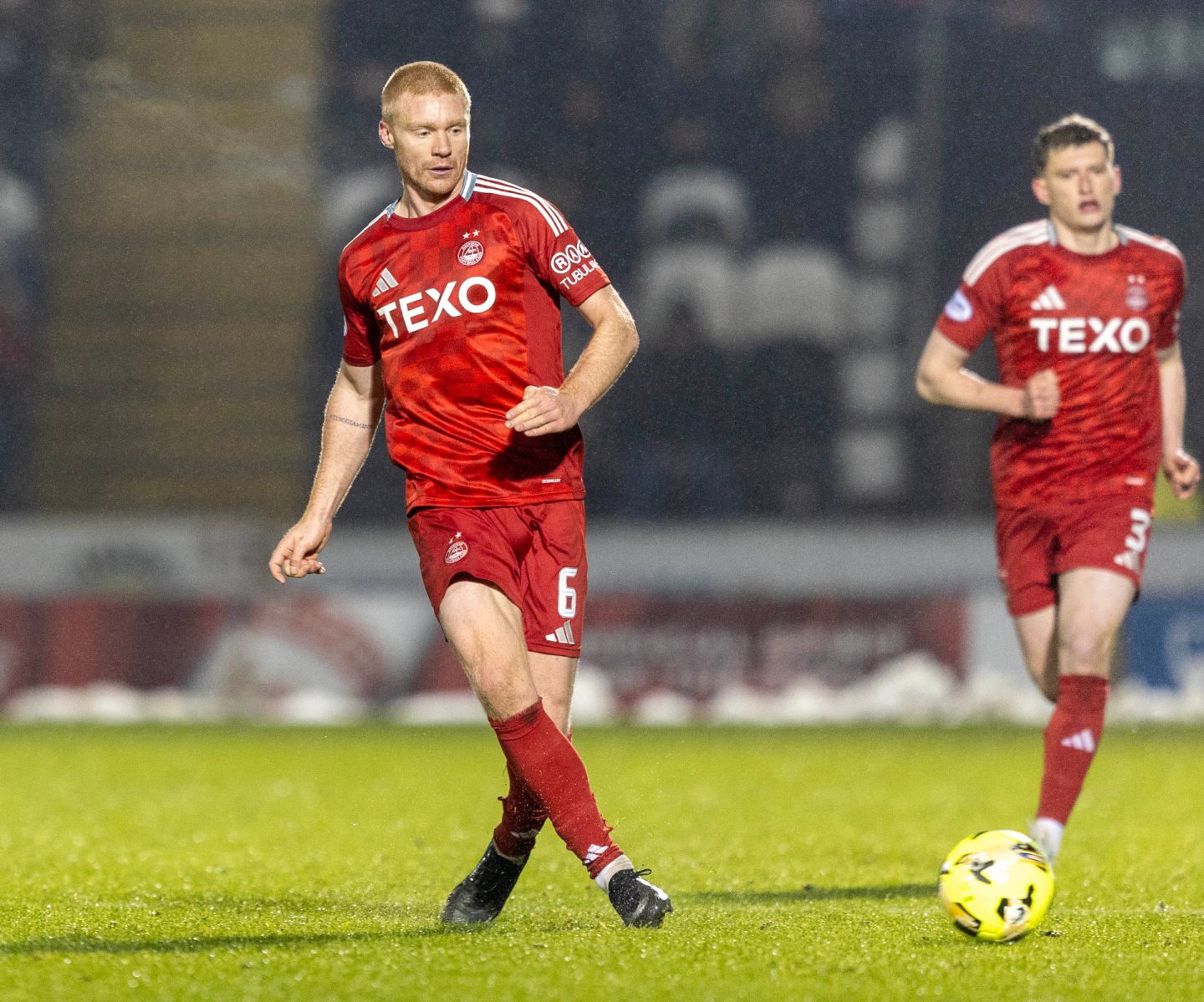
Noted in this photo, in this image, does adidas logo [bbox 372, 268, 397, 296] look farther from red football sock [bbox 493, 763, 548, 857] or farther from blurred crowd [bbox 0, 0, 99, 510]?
blurred crowd [bbox 0, 0, 99, 510]

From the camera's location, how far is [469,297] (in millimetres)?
4621

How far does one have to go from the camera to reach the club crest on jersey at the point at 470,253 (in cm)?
463

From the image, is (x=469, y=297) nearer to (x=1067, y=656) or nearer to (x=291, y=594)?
(x=1067, y=656)

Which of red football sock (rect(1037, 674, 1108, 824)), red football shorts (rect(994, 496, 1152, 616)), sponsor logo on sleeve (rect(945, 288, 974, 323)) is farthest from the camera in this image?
sponsor logo on sleeve (rect(945, 288, 974, 323))

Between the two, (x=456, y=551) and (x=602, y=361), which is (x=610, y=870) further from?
(x=602, y=361)

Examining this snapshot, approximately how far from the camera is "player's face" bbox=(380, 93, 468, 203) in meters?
4.54

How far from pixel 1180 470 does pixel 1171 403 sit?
22 centimetres

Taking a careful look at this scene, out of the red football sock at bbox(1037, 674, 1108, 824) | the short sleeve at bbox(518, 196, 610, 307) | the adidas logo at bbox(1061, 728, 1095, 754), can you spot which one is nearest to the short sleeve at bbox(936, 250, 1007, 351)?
the red football sock at bbox(1037, 674, 1108, 824)

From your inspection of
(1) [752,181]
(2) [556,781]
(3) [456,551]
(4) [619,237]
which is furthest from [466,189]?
(1) [752,181]

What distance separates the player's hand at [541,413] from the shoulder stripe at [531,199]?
57 centimetres

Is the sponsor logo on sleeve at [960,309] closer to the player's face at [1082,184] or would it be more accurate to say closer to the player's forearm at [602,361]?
the player's face at [1082,184]

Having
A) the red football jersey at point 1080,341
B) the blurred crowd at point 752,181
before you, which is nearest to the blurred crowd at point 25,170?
the blurred crowd at point 752,181

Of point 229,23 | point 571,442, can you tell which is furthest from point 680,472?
point 571,442

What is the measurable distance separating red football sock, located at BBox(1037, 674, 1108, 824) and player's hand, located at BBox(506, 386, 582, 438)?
2.06m
